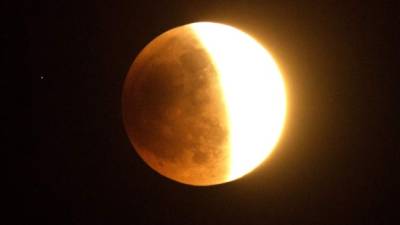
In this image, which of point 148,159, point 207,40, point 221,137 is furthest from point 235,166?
point 207,40

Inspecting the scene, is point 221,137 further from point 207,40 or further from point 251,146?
point 207,40

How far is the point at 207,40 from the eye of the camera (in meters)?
3.71

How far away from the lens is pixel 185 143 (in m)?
3.66

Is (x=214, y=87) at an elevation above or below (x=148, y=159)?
above

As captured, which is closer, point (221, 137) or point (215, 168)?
point (221, 137)

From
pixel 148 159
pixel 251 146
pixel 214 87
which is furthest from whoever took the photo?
pixel 148 159

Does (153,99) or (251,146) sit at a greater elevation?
(153,99)

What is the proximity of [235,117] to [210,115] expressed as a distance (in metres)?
0.20

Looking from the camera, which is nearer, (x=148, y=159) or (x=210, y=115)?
(x=210, y=115)

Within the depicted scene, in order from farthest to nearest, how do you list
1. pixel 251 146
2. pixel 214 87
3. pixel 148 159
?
pixel 148 159
pixel 251 146
pixel 214 87

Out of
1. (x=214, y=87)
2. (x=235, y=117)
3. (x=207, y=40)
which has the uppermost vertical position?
(x=207, y=40)

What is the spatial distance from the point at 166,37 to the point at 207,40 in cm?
42

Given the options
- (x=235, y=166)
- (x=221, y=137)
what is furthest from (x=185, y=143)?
(x=235, y=166)

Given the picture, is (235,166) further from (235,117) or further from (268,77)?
(268,77)
